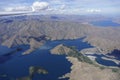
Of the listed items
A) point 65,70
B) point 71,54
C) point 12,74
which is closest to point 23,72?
point 12,74

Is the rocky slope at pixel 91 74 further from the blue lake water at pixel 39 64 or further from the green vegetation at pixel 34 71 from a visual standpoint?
the green vegetation at pixel 34 71

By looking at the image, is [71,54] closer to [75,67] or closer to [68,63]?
[68,63]

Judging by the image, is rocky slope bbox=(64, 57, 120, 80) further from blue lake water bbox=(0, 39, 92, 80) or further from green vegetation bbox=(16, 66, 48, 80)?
green vegetation bbox=(16, 66, 48, 80)

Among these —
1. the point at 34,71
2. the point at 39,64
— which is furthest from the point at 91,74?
the point at 39,64

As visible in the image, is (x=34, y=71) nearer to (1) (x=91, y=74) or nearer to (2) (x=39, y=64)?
(2) (x=39, y=64)

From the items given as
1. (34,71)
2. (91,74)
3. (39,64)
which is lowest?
(39,64)

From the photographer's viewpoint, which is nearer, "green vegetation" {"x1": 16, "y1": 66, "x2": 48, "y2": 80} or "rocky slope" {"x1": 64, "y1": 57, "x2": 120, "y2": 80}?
"rocky slope" {"x1": 64, "y1": 57, "x2": 120, "y2": 80}

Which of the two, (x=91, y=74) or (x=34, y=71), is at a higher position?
(x=91, y=74)

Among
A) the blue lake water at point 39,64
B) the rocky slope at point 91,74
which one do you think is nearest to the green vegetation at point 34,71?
the blue lake water at point 39,64

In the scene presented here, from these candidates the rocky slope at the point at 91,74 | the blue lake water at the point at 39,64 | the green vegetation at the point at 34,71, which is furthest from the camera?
the blue lake water at the point at 39,64

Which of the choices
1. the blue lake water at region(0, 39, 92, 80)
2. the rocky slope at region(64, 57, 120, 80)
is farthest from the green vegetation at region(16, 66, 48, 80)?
the rocky slope at region(64, 57, 120, 80)

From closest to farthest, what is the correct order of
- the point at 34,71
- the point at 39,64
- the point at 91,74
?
the point at 91,74
the point at 34,71
the point at 39,64

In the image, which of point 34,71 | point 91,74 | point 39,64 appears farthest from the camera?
point 39,64

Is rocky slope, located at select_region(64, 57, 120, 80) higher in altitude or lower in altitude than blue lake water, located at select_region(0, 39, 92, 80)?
higher
